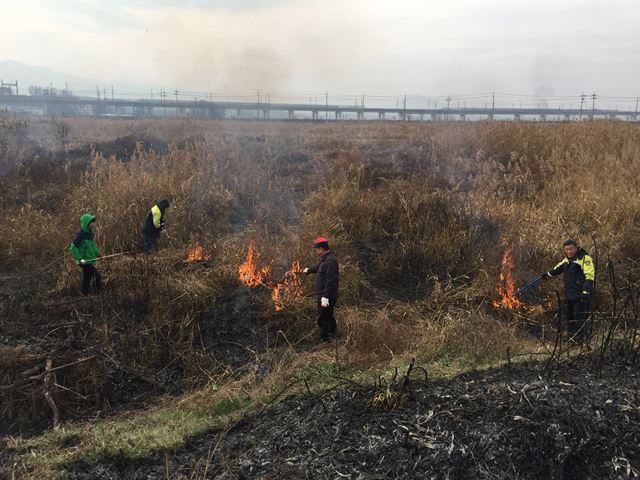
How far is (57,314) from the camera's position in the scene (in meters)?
6.56

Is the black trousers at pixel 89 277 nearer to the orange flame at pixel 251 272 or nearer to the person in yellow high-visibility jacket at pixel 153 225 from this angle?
the person in yellow high-visibility jacket at pixel 153 225

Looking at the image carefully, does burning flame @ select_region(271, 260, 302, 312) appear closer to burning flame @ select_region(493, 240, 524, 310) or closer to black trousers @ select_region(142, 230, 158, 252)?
black trousers @ select_region(142, 230, 158, 252)

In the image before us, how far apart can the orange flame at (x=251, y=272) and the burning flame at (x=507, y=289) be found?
12.1 ft

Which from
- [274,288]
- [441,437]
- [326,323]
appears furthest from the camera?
[274,288]

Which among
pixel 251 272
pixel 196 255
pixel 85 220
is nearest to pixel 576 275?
pixel 251 272

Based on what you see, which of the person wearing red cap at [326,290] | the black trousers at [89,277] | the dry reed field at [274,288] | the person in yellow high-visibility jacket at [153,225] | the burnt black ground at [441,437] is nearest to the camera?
the burnt black ground at [441,437]

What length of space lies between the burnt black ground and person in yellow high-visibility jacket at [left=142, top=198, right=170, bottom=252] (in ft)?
16.1

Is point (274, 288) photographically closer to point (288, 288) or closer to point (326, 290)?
point (288, 288)

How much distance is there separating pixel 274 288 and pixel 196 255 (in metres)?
1.62

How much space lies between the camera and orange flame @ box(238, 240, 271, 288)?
7270 millimetres

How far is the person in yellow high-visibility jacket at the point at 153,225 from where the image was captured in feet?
25.4

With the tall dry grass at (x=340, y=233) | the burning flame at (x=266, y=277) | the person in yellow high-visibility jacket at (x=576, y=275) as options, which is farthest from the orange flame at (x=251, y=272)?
the person in yellow high-visibility jacket at (x=576, y=275)

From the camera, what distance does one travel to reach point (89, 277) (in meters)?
6.92

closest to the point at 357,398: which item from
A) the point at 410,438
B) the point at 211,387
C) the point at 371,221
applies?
the point at 410,438
